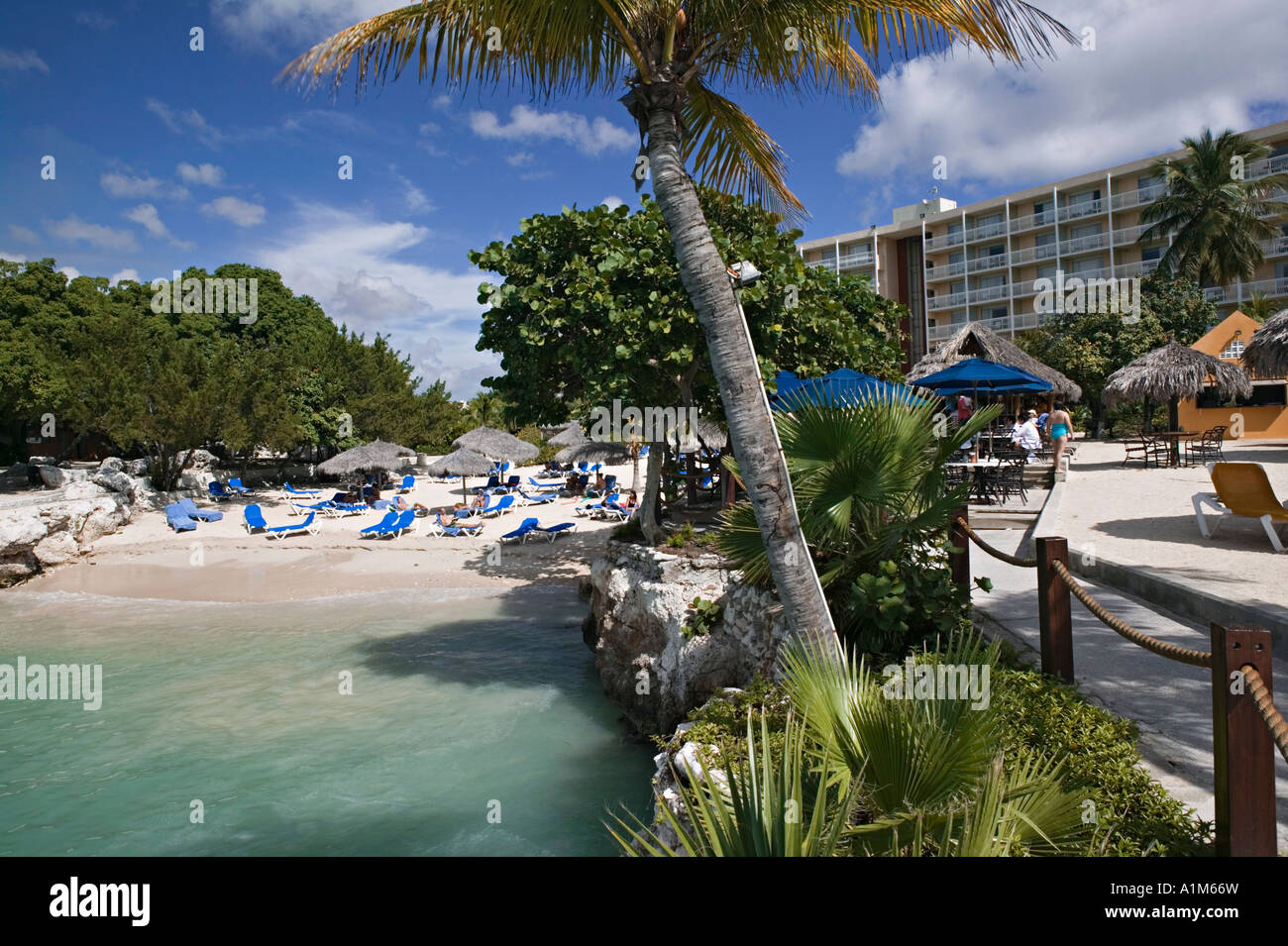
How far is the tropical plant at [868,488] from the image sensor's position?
18.0 feet

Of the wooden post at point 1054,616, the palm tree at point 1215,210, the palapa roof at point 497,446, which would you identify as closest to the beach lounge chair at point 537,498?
the palapa roof at point 497,446

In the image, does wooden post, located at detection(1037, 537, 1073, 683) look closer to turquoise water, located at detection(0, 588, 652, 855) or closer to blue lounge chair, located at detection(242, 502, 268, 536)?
turquoise water, located at detection(0, 588, 652, 855)

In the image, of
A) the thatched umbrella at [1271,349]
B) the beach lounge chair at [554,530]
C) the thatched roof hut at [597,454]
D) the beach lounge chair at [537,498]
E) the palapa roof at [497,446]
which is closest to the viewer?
the thatched umbrella at [1271,349]

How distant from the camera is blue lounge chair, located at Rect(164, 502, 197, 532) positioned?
22.5 metres

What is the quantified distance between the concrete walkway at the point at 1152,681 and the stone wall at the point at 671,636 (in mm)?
2104

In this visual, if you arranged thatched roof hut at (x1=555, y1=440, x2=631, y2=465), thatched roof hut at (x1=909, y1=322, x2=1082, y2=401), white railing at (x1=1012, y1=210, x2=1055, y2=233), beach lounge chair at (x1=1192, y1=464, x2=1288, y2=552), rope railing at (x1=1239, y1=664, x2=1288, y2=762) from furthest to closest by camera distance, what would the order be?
white railing at (x1=1012, y1=210, x2=1055, y2=233)
thatched roof hut at (x1=555, y1=440, x2=631, y2=465)
thatched roof hut at (x1=909, y1=322, x2=1082, y2=401)
beach lounge chair at (x1=1192, y1=464, x2=1288, y2=552)
rope railing at (x1=1239, y1=664, x2=1288, y2=762)

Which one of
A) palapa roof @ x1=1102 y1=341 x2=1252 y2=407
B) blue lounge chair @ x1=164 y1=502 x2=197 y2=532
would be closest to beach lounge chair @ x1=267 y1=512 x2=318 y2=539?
blue lounge chair @ x1=164 y1=502 x2=197 y2=532

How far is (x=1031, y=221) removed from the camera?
5266cm

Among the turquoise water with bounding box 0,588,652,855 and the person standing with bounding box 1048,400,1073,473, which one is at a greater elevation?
the person standing with bounding box 1048,400,1073,473

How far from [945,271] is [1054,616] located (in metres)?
58.4

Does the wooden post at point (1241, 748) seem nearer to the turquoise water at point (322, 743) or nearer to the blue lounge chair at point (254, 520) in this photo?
the turquoise water at point (322, 743)


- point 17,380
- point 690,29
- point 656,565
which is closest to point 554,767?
point 656,565

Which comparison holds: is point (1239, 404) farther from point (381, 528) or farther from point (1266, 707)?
point (1266, 707)

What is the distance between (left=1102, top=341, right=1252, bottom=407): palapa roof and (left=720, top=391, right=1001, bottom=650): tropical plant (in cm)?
1935
